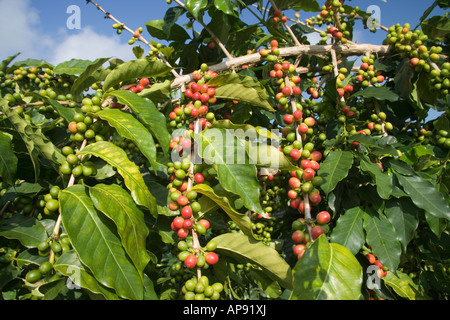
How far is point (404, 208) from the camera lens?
1504 mm

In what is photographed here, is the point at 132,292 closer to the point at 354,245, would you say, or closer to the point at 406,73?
the point at 354,245

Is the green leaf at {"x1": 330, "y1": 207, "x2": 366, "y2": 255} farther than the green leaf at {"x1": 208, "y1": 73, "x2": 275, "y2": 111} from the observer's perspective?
No

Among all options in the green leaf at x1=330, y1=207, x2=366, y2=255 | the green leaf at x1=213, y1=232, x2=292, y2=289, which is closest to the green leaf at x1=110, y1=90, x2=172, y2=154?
the green leaf at x1=213, y1=232, x2=292, y2=289

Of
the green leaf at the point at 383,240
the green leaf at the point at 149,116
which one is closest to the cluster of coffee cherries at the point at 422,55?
the green leaf at the point at 383,240

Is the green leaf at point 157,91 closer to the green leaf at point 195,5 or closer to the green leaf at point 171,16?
the green leaf at point 195,5

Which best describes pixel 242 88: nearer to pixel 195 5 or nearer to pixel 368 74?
pixel 195 5

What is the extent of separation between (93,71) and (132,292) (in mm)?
1266

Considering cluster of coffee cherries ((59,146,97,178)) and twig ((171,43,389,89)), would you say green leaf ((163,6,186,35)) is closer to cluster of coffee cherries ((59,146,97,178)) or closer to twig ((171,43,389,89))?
twig ((171,43,389,89))

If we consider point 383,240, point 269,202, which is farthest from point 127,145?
point 383,240

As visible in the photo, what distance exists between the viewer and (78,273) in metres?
1.07

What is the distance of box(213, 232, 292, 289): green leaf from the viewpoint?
1.18 meters

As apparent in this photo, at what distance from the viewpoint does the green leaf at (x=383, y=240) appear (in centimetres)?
137

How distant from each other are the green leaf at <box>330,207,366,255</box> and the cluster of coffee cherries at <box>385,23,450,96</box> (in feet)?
3.70

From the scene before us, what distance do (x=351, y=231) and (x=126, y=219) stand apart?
3.59 ft
